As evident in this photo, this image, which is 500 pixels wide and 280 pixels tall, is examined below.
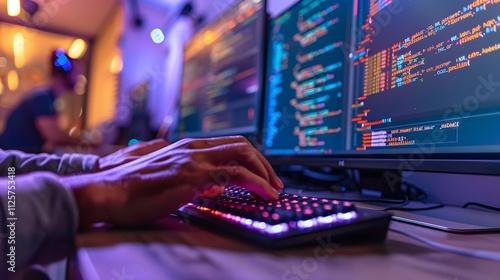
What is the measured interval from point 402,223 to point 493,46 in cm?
24

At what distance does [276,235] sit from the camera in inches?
12.0

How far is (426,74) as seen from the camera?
503mm

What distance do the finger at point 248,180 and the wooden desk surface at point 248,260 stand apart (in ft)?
0.26

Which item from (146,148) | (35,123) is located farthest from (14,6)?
(146,148)

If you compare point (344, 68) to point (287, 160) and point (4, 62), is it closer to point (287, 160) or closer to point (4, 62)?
point (287, 160)

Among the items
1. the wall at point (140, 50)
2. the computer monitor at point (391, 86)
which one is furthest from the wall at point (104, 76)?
the computer monitor at point (391, 86)

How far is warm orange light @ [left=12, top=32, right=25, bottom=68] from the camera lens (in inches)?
157

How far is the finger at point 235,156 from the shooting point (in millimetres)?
426

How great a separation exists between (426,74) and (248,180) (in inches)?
11.6

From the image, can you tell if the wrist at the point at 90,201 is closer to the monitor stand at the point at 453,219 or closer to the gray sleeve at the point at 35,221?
the gray sleeve at the point at 35,221

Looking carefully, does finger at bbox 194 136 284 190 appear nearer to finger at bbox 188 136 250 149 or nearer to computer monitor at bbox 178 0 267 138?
finger at bbox 188 136 250 149

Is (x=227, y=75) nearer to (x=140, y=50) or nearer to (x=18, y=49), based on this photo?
(x=140, y=50)

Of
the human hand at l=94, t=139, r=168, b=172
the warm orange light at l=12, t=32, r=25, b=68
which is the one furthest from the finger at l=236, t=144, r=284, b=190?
the warm orange light at l=12, t=32, r=25, b=68

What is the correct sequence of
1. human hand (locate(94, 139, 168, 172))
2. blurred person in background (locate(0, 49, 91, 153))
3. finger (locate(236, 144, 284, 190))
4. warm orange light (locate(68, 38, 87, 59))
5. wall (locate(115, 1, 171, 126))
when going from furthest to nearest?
warm orange light (locate(68, 38, 87, 59))
wall (locate(115, 1, 171, 126))
blurred person in background (locate(0, 49, 91, 153))
human hand (locate(94, 139, 168, 172))
finger (locate(236, 144, 284, 190))
